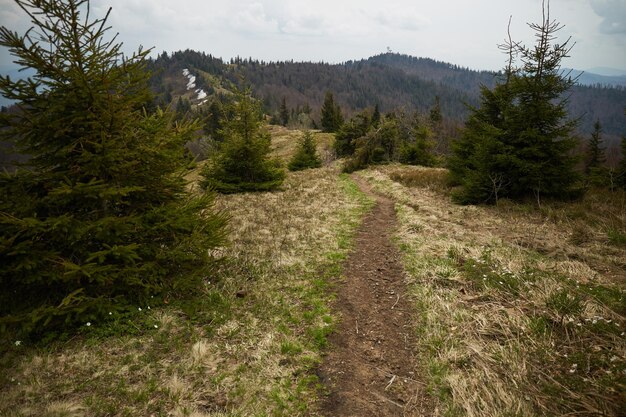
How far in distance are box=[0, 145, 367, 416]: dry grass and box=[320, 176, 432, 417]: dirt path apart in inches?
14.7

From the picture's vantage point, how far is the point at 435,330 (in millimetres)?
5766

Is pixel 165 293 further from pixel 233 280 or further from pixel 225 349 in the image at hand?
pixel 225 349

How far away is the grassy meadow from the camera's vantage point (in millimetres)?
4160

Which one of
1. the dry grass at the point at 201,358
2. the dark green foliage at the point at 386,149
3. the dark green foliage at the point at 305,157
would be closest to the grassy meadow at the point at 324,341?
the dry grass at the point at 201,358

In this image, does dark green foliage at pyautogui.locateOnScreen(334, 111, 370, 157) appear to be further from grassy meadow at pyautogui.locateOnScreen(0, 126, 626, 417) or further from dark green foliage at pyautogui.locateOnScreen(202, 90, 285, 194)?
grassy meadow at pyautogui.locateOnScreen(0, 126, 626, 417)

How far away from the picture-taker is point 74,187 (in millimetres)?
5219

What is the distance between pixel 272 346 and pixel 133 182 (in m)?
4.45

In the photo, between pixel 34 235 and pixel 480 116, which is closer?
pixel 34 235

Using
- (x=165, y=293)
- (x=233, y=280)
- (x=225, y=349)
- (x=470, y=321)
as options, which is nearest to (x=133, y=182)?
(x=165, y=293)

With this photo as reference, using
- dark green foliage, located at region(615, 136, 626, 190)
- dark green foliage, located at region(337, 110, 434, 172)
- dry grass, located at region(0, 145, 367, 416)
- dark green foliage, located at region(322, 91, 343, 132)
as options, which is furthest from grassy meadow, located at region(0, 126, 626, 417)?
dark green foliage, located at region(322, 91, 343, 132)

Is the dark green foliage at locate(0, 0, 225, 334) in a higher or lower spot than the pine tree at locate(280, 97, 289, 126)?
lower

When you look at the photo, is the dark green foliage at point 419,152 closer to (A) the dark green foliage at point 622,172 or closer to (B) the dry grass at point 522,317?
(A) the dark green foliage at point 622,172

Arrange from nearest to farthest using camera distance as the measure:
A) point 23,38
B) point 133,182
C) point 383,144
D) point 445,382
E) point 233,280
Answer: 1. point 445,382
2. point 23,38
3. point 133,182
4. point 233,280
5. point 383,144

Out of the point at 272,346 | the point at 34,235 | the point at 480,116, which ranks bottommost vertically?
the point at 272,346
